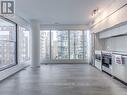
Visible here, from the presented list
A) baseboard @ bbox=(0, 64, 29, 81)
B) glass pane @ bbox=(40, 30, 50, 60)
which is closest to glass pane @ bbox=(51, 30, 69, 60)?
glass pane @ bbox=(40, 30, 50, 60)

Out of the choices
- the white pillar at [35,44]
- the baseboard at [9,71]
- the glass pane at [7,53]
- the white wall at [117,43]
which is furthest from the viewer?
the white pillar at [35,44]

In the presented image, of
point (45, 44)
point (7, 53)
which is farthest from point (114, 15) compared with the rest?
point (45, 44)

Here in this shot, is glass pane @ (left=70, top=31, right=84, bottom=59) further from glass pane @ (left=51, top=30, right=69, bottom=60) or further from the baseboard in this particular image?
the baseboard

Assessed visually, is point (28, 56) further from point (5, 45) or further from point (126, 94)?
point (126, 94)

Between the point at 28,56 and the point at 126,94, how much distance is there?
28.9 ft

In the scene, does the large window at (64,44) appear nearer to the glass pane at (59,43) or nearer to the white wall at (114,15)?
the glass pane at (59,43)

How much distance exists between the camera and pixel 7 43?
8695mm

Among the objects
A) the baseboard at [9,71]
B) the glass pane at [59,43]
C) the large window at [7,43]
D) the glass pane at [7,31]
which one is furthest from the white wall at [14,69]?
the glass pane at [59,43]

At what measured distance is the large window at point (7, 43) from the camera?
8.15 metres

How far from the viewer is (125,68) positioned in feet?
19.8

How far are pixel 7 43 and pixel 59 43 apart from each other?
222 inches

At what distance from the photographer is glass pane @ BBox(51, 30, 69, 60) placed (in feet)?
45.3

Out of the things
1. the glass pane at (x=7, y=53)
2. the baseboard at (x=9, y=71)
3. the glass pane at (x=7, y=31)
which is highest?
the glass pane at (x=7, y=31)

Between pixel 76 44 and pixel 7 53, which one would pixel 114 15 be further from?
pixel 76 44
